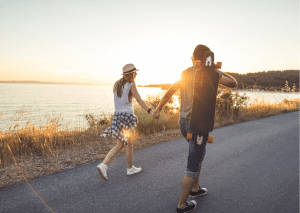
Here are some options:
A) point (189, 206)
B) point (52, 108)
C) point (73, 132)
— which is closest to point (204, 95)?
point (189, 206)

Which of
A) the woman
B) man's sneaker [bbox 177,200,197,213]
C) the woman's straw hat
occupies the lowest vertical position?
man's sneaker [bbox 177,200,197,213]

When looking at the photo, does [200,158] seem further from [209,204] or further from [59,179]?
[59,179]

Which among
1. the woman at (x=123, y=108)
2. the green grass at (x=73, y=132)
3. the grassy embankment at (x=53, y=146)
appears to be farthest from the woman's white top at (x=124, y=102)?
the green grass at (x=73, y=132)

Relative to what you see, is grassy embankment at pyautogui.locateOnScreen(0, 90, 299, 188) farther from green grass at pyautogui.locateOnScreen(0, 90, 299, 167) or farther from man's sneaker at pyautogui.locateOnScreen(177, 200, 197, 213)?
man's sneaker at pyautogui.locateOnScreen(177, 200, 197, 213)

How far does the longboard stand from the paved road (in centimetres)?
130

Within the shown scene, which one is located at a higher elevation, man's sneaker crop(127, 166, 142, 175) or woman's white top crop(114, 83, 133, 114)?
woman's white top crop(114, 83, 133, 114)

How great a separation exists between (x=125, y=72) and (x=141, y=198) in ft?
6.72

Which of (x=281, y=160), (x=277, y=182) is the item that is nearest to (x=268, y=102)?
(x=281, y=160)

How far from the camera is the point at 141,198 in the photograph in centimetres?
277

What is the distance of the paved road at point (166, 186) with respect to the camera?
259 centimetres

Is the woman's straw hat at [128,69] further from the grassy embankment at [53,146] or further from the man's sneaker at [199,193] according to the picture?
the man's sneaker at [199,193]

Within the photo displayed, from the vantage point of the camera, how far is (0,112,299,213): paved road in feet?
8.48

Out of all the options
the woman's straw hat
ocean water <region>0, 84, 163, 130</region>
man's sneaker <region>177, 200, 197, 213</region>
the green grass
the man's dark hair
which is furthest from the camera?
ocean water <region>0, 84, 163, 130</region>

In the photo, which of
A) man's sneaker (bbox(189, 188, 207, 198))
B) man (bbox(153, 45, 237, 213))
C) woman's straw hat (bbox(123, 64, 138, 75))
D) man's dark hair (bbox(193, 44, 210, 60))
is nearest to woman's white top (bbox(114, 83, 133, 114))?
woman's straw hat (bbox(123, 64, 138, 75))
